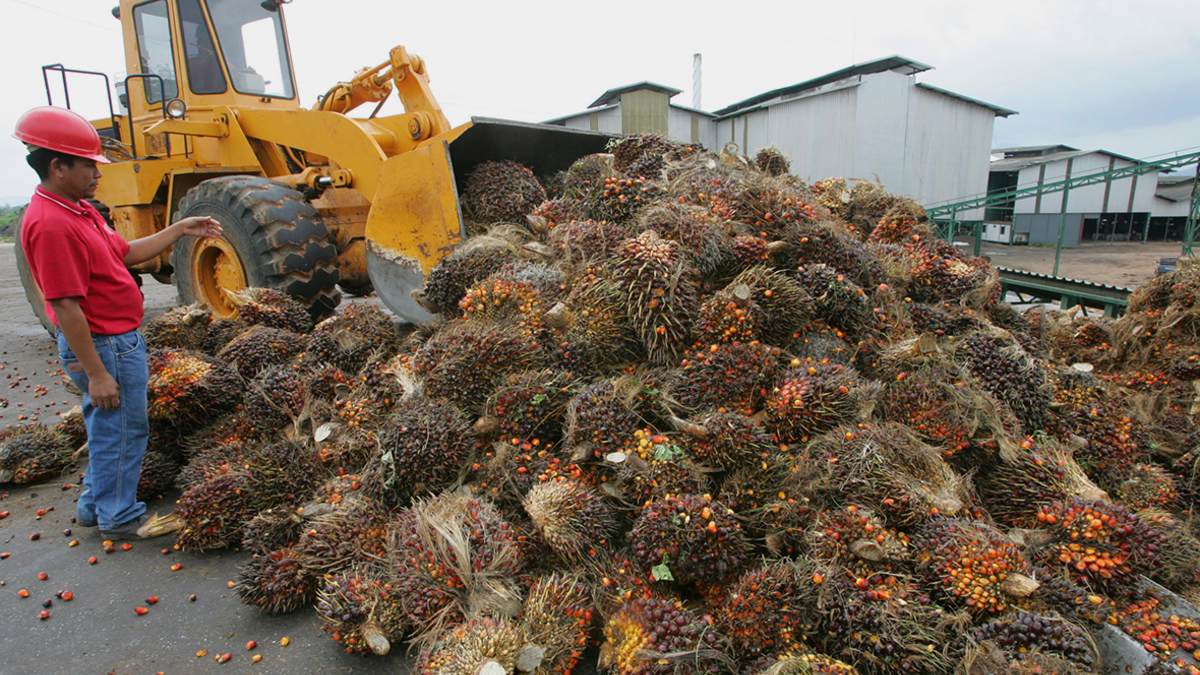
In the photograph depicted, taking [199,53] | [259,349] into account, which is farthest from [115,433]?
[199,53]

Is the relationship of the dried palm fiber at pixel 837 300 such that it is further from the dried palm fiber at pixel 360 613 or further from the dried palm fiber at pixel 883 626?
the dried palm fiber at pixel 360 613

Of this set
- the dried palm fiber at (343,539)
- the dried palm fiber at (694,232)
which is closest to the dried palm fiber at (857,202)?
the dried palm fiber at (694,232)

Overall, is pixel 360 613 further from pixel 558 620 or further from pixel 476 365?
pixel 476 365

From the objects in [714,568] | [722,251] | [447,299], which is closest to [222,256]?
[447,299]

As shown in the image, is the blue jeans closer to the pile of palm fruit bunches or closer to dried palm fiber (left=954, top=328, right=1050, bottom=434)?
the pile of palm fruit bunches

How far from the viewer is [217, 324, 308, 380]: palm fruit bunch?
397 centimetres

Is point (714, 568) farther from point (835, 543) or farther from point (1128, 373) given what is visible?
point (1128, 373)

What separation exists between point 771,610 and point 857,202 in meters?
3.99

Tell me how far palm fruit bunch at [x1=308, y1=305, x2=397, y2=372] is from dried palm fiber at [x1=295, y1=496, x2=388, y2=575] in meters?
1.45

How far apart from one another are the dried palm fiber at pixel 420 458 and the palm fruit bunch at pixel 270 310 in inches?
87.0

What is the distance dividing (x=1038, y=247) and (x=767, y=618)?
2915cm

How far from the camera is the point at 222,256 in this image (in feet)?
19.2

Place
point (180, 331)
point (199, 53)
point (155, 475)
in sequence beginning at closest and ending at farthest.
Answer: point (155, 475)
point (180, 331)
point (199, 53)

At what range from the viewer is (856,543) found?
6.95ft
